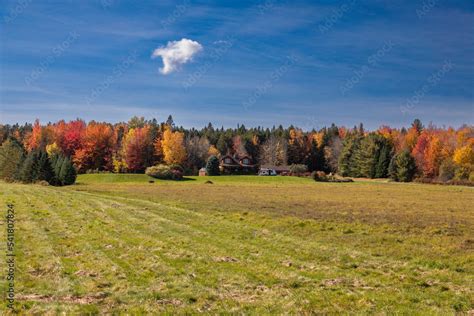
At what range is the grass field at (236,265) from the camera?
8.38 metres

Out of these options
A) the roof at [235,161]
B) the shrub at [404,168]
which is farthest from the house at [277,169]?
the shrub at [404,168]

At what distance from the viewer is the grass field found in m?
8.38

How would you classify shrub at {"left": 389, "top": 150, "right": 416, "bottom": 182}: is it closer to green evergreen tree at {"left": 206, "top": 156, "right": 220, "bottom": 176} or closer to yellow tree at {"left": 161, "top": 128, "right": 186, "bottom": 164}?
green evergreen tree at {"left": 206, "top": 156, "right": 220, "bottom": 176}

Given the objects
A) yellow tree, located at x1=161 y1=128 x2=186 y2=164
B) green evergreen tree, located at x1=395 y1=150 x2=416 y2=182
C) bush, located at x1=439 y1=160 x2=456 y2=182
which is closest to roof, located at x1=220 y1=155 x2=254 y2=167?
yellow tree, located at x1=161 y1=128 x2=186 y2=164

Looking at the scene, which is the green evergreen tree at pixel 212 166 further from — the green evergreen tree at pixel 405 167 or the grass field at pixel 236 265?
the grass field at pixel 236 265

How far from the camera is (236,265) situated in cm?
1161

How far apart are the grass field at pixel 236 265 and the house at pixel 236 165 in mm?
87550

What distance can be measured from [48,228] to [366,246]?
12.9 metres

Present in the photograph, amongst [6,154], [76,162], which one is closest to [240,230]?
[6,154]

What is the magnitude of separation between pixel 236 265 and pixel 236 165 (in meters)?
104

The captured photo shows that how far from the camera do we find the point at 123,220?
19.9m

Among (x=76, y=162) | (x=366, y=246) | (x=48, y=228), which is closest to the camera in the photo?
(x=366, y=246)

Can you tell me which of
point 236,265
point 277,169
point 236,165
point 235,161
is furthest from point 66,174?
point 277,169

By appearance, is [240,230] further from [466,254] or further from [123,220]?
[466,254]
